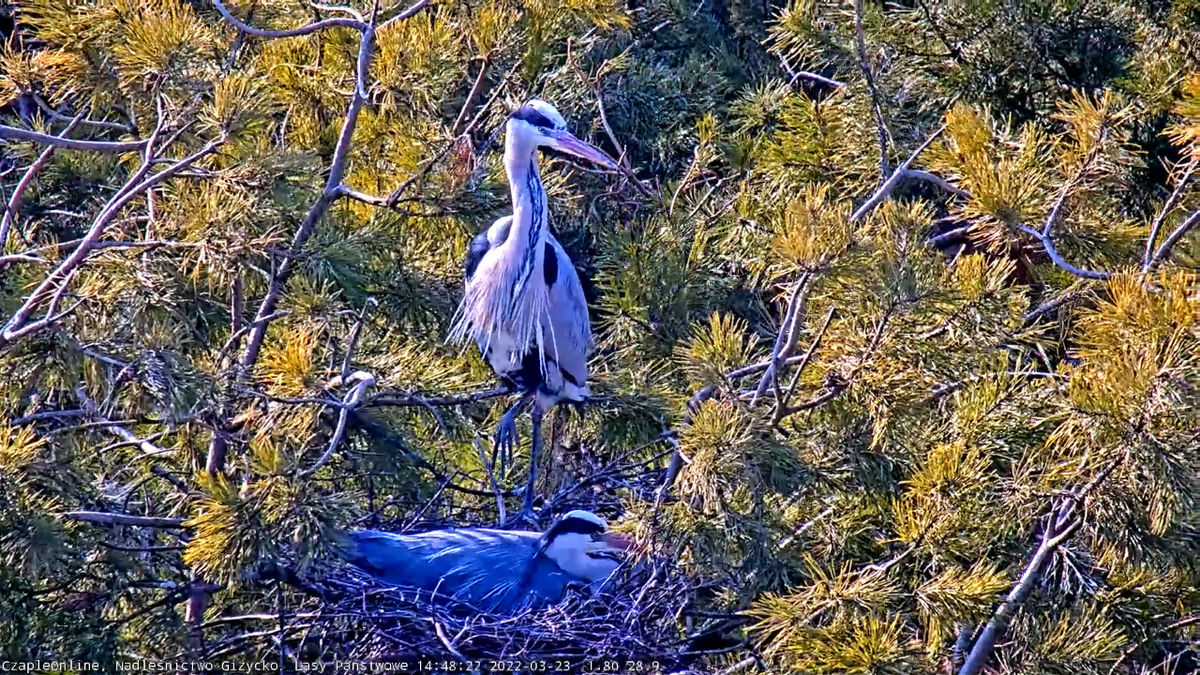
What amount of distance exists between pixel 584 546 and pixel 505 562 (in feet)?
0.59

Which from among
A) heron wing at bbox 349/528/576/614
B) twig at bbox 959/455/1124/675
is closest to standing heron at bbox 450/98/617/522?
heron wing at bbox 349/528/576/614

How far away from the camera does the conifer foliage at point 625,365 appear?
2.59 metres

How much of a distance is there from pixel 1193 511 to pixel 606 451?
1.76 m

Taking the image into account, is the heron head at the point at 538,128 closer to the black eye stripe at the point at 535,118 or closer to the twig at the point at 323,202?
the black eye stripe at the point at 535,118

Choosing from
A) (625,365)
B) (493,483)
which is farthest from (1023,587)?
(493,483)

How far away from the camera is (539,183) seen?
13.4 feet

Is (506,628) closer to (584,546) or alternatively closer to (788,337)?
(584,546)

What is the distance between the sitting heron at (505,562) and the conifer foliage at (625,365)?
0.44 feet

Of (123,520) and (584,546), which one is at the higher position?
(123,520)

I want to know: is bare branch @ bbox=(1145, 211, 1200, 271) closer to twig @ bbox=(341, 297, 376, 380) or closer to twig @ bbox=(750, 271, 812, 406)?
twig @ bbox=(750, 271, 812, 406)

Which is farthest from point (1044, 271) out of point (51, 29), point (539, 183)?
Result: point (51, 29)

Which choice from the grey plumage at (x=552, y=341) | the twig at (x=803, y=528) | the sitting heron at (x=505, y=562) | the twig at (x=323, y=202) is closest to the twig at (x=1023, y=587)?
the twig at (x=803, y=528)

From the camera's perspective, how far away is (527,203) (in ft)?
13.5

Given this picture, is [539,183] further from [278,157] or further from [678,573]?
[678,573]
